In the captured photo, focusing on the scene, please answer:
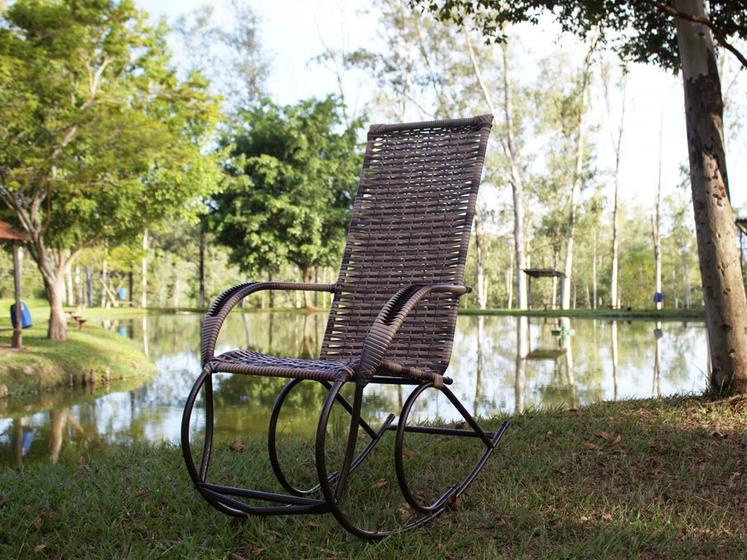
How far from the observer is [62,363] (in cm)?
939

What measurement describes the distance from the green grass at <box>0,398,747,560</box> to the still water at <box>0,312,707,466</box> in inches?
51.7

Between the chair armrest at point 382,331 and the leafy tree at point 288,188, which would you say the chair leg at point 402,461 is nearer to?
the chair armrest at point 382,331

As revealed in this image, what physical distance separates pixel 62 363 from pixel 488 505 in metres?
8.15

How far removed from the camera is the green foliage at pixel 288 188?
78.4ft

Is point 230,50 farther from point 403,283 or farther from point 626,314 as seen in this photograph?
point 403,283

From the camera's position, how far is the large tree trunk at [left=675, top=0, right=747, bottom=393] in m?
4.20

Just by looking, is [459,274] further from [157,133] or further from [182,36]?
[182,36]

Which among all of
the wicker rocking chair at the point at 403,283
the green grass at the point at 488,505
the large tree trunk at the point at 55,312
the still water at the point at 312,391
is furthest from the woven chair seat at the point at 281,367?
the large tree trunk at the point at 55,312

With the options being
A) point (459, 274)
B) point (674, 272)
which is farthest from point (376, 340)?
point (674, 272)

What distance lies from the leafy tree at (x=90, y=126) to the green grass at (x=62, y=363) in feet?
2.85

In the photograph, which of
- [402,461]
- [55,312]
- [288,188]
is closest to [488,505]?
[402,461]

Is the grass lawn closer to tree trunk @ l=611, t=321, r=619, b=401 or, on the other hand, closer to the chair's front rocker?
tree trunk @ l=611, t=321, r=619, b=401

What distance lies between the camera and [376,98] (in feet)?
88.8

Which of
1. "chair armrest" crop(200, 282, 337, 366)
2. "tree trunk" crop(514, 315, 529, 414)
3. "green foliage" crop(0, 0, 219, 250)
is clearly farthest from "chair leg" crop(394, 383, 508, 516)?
"green foliage" crop(0, 0, 219, 250)
